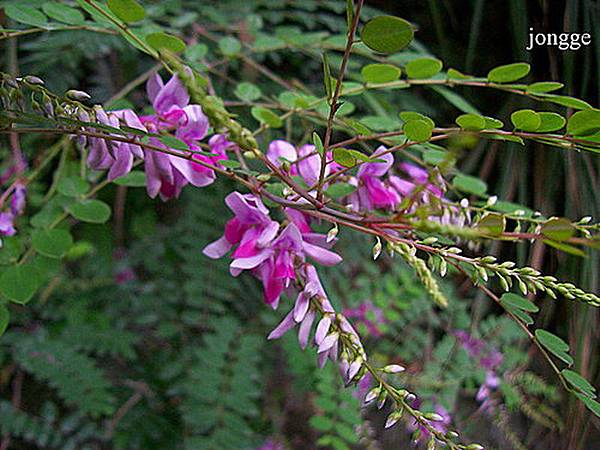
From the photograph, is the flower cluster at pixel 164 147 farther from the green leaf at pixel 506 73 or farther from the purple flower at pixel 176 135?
the green leaf at pixel 506 73

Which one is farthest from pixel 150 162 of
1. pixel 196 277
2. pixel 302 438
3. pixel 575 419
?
pixel 302 438

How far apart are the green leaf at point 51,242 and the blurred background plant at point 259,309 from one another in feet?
0.55

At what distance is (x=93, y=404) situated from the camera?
1.01 meters

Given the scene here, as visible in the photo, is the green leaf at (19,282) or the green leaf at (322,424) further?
the green leaf at (322,424)

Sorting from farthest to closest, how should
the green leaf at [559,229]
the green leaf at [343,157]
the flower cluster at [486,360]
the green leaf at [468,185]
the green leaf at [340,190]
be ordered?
1. the flower cluster at [486,360]
2. the green leaf at [468,185]
3. the green leaf at [340,190]
4. the green leaf at [343,157]
5. the green leaf at [559,229]

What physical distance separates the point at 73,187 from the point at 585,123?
0.53m

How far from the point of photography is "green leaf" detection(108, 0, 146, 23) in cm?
46

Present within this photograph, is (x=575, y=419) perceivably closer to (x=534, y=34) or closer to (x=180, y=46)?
(x=534, y=34)

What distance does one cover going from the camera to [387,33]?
1.18ft

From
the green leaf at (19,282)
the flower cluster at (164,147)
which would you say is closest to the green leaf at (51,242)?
the green leaf at (19,282)

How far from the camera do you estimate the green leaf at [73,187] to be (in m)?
0.64

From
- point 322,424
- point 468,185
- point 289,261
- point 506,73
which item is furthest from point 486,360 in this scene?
point 289,261

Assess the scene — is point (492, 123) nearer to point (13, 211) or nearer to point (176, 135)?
point (176, 135)

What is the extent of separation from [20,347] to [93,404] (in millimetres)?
204
